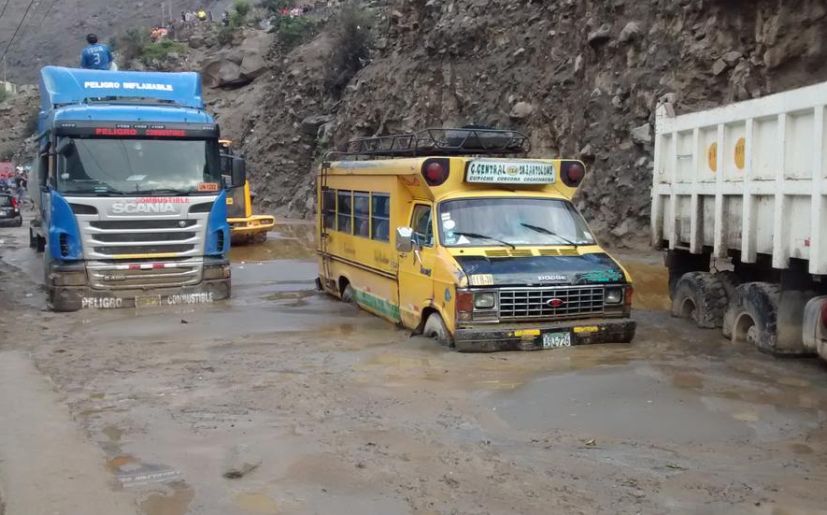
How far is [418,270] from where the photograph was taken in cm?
986

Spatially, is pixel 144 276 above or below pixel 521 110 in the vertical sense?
below

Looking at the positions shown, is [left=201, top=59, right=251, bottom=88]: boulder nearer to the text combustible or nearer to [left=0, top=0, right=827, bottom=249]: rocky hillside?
[left=0, top=0, right=827, bottom=249]: rocky hillside

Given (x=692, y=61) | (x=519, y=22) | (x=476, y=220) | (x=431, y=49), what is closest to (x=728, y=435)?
(x=476, y=220)

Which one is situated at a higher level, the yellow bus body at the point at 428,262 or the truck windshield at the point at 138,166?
the truck windshield at the point at 138,166

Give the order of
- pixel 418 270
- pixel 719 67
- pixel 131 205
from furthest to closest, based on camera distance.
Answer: pixel 719 67
pixel 131 205
pixel 418 270

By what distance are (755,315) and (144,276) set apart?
27.9 ft

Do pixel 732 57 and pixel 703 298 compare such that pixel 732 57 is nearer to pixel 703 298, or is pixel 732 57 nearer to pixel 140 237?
pixel 703 298

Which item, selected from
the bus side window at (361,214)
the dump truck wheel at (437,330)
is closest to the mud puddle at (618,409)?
the dump truck wheel at (437,330)

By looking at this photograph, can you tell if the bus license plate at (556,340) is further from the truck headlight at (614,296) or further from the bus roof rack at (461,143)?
the bus roof rack at (461,143)

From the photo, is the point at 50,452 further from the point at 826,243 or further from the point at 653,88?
the point at 653,88

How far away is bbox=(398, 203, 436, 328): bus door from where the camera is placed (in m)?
9.62

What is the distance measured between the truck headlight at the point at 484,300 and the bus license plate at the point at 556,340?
69 cm

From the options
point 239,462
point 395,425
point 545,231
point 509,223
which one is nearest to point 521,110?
point 545,231

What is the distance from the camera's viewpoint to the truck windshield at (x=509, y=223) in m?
9.66
